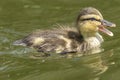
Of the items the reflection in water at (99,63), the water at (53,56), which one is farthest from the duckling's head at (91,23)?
the reflection in water at (99,63)

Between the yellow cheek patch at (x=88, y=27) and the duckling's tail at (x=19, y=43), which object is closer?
the duckling's tail at (x=19, y=43)

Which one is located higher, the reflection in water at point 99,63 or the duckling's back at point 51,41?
the duckling's back at point 51,41

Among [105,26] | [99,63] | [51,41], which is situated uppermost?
[105,26]

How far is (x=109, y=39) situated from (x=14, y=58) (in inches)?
49.9

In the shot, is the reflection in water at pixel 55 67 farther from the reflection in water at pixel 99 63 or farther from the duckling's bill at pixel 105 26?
the duckling's bill at pixel 105 26

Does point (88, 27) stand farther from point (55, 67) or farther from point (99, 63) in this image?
point (55, 67)

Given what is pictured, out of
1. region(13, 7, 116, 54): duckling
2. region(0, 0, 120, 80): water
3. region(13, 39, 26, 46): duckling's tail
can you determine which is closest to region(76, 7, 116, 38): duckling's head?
region(13, 7, 116, 54): duckling

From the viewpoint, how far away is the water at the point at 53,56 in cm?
538

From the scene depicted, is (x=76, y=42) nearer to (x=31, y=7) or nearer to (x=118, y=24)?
(x=118, y=24)

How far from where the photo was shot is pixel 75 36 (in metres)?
6.28

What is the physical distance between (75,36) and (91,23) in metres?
0.25

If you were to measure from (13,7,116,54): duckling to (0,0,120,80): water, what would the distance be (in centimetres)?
12

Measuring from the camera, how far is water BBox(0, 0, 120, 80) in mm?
5383

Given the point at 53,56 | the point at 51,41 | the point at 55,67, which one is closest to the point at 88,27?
the point at 51,41
